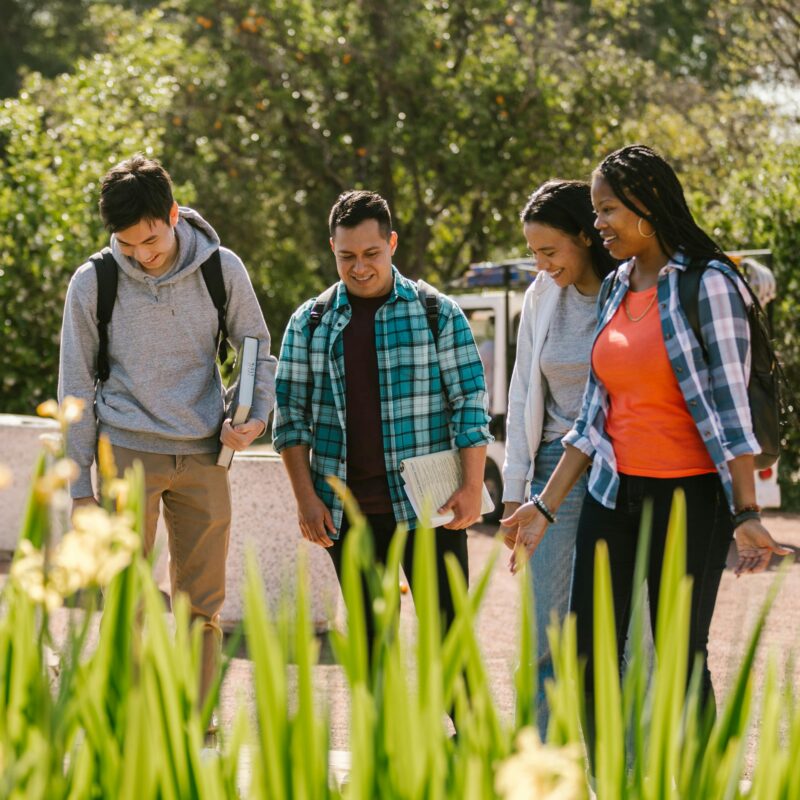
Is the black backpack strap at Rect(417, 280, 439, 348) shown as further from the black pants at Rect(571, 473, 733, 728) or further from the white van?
the white van

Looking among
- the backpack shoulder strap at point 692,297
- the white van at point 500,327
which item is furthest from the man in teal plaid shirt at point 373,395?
the white van at point 500,327

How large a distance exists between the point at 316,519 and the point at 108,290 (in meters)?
0.91

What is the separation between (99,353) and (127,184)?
0.56 metres

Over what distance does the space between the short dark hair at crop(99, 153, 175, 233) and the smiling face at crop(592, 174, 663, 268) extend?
1.24 meters

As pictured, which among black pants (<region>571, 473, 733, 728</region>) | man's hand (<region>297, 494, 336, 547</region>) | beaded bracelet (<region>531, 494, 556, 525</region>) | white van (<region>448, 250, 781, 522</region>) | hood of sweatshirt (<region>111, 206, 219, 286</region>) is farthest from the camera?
white van (<region>448, 250, 781, 522</region>)

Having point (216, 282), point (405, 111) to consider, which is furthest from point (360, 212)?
point (405, 111)

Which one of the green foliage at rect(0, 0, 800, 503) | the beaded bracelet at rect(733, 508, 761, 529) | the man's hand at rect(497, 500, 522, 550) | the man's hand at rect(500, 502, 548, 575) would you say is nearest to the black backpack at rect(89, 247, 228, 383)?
the man's hand at rect(497, 500, 522, 550)

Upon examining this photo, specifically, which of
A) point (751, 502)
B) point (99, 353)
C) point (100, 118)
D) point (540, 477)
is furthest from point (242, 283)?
point (100, 118)

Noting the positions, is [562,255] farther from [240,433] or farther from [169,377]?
[169,377]

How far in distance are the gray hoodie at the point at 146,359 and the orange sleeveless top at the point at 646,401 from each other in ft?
3.94

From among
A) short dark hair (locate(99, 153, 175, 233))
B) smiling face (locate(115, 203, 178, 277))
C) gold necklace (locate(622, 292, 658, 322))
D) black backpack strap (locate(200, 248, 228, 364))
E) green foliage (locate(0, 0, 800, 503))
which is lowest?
gold necklace (locate(622, 292, 658, 322))

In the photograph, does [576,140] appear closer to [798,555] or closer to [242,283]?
[798,555]

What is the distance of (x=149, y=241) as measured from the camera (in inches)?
154

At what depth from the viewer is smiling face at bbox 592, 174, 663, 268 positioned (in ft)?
11.0
